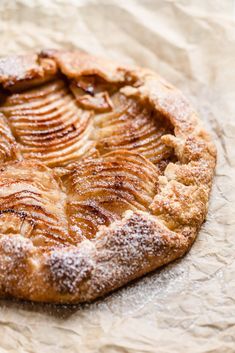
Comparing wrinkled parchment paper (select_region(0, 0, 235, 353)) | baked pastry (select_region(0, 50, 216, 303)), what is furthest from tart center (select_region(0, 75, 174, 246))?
wrinkled parchment paper (select_region(0, 0, 235, 353))

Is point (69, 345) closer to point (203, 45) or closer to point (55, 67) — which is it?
point (55, 67)

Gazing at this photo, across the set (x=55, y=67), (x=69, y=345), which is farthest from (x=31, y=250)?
(x=55, y=67)

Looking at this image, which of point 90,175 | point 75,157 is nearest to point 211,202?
point 90,175

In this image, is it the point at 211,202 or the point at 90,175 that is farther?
the point at 211,202

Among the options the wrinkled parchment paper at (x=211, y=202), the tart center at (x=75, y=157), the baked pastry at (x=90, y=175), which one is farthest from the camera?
the tart center at (x=75, y=157)

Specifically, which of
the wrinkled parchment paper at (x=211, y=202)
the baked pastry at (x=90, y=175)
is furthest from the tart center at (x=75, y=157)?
the wrinkled parchment paper at (x=211, y=202)

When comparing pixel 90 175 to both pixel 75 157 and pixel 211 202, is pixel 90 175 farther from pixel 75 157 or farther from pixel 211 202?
pixel 211 202

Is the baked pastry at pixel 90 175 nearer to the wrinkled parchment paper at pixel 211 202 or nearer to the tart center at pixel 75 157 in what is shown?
the tart center at pixel 75 157
